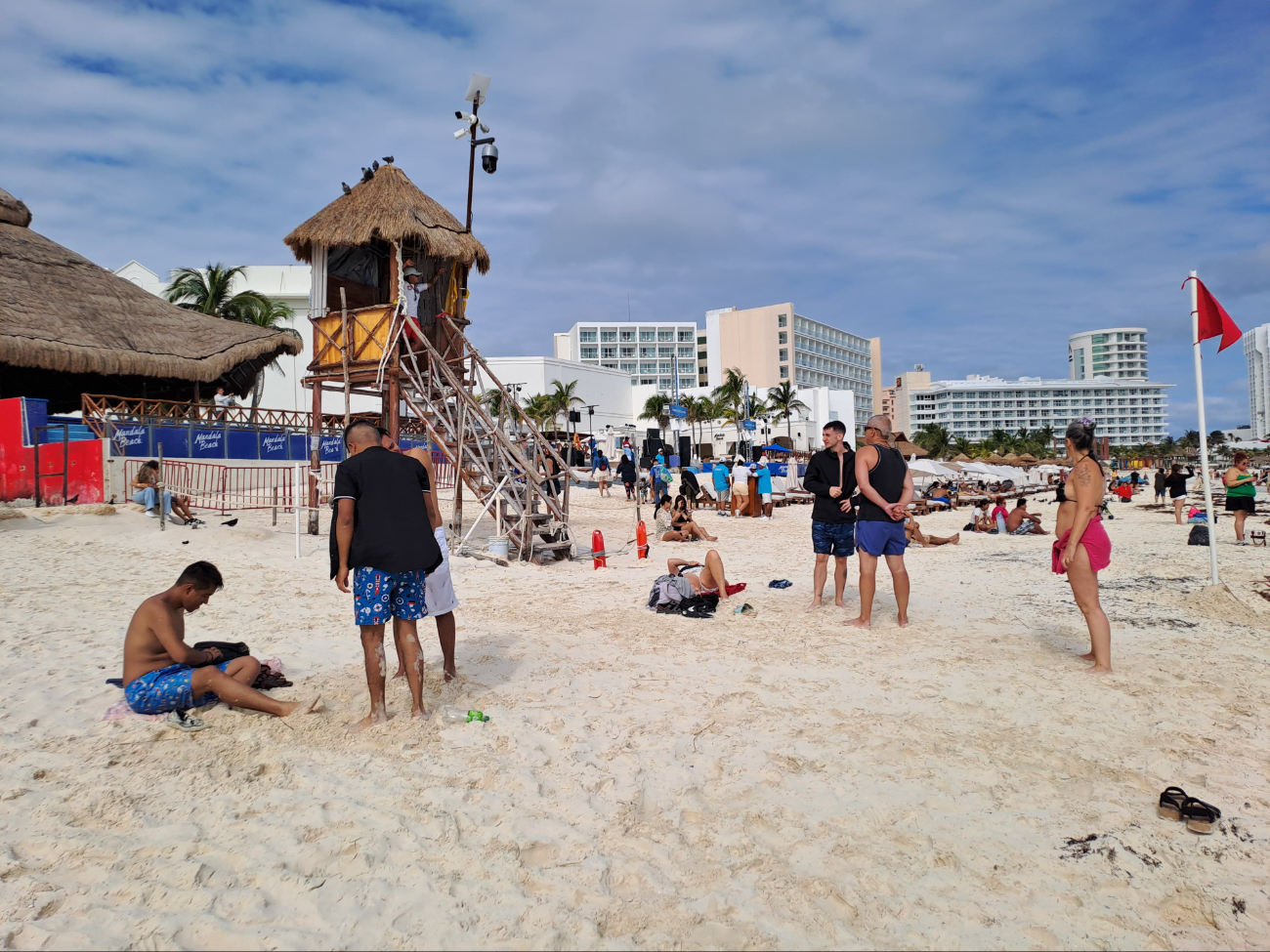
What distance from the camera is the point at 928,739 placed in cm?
399

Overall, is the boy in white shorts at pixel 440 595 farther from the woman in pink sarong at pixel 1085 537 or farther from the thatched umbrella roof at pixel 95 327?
the thatched umbrella roof at pixel 95 327

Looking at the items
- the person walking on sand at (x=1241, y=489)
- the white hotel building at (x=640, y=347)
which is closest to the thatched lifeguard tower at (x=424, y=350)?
the person walking on sand at (x=1241, y=489)

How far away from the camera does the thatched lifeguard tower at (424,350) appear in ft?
35.8

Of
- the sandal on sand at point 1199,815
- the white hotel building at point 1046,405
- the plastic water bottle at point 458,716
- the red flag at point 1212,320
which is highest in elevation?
the white hotel building at point 1046,405

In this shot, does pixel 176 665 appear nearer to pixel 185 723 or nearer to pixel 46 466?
pixel 185 723

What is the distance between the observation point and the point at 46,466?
46.3 feet

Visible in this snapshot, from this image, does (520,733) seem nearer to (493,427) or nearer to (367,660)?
(367,660)

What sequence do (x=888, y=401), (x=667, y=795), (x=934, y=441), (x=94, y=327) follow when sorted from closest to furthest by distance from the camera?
(x=667, y=795) → (x=94, y=327) → (x=934, y=441) → (x=888, y=401)

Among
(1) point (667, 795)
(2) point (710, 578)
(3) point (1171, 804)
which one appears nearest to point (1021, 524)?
(2) point (710, 578)

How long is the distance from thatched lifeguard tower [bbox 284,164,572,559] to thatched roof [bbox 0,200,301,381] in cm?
853

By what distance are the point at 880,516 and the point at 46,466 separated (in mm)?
15835

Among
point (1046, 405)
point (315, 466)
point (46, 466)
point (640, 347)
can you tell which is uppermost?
point (640, 347)

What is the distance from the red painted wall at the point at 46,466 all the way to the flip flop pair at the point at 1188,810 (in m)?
16.3

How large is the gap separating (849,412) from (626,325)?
126ft
